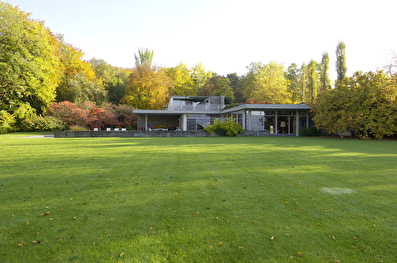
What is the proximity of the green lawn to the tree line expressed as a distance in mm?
18522

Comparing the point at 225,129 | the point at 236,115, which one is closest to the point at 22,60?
the point at 225,129

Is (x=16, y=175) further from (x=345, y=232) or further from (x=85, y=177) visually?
(x=345, y=232)

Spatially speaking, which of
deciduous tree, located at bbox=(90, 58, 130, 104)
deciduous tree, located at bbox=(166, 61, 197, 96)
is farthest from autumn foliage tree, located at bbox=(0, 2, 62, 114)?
deciduous tree, located at bbox=(166, 61, 197, 96)

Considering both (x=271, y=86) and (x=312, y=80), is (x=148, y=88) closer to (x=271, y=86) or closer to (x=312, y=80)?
(x=271, y=86)

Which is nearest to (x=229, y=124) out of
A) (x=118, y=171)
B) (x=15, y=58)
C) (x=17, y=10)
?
(x=118, y=171)

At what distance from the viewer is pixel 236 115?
28234mm

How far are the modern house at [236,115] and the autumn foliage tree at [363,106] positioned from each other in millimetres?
3558

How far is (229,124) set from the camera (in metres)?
21.9

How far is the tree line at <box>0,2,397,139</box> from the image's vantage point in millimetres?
25234

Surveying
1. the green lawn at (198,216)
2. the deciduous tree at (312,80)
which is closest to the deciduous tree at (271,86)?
the deciduous tree at (312,80)

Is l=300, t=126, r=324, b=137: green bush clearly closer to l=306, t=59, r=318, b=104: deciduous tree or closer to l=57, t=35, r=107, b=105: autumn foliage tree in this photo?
l=306, t=59, r=318, b=104: deciduous tree

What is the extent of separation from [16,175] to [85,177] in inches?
73.9

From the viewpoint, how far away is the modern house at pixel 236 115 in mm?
25141

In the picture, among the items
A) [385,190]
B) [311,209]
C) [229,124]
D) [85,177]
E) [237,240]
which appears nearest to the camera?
[237,240]
